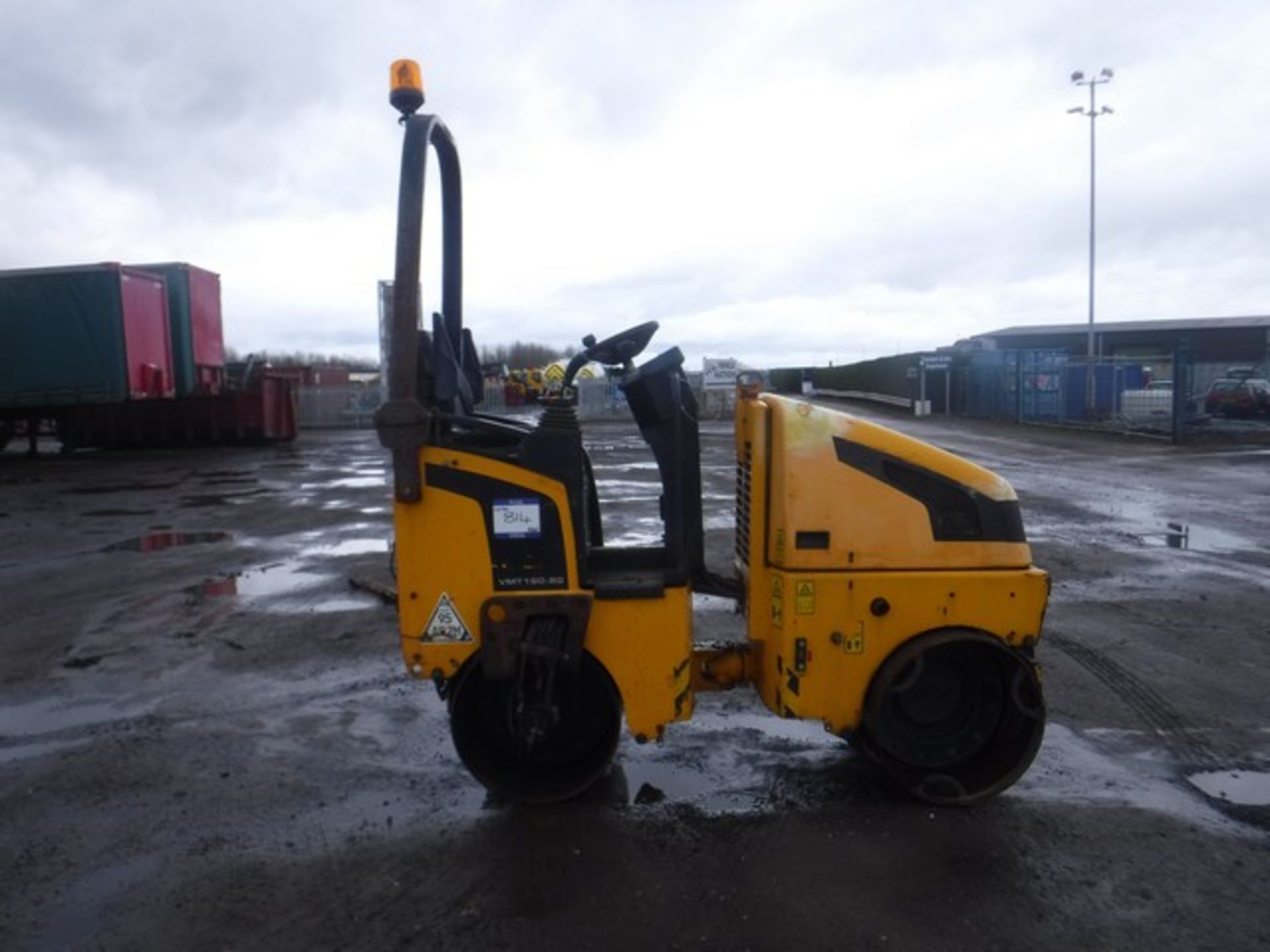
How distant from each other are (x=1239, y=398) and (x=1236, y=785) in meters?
28.0

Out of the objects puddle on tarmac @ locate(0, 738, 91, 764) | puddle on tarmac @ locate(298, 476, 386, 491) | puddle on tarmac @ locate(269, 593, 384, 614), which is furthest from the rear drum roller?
puddle on tarmac @ locate(298, 476, 386, 491)

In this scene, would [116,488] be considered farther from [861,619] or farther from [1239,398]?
[1239,398]

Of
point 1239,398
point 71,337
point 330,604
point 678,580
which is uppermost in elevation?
point 71,337

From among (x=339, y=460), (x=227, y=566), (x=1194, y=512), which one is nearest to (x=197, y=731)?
(x=227, y=566)

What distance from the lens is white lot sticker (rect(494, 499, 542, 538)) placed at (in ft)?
11.5

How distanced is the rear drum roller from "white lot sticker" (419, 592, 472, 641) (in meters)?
0.22

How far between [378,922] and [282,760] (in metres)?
Result: 1.59

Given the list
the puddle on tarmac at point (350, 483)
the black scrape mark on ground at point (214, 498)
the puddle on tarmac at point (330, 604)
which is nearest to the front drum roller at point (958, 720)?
the puddle on tarmac at point (330, 604)

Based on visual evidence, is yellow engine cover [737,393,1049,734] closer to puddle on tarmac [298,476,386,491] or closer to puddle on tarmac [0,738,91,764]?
puddle on tarmac [0,738,91,764]

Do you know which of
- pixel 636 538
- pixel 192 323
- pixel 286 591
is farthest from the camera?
pixel 192 323

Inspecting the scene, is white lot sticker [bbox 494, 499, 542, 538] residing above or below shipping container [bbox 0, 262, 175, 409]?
below

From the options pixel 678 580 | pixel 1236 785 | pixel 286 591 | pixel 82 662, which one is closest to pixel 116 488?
pixel 286 591

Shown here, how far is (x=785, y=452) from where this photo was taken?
3.59 meters

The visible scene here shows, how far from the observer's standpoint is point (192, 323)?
2389cm
